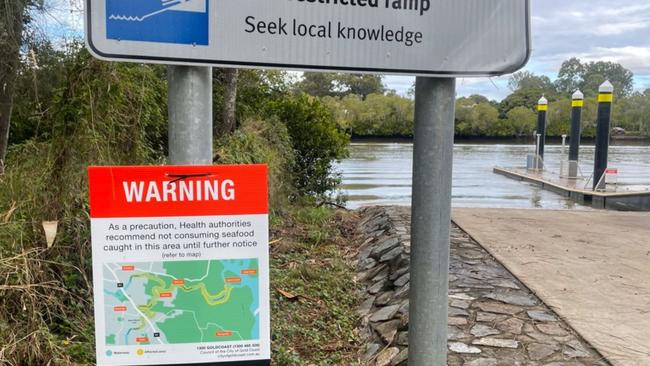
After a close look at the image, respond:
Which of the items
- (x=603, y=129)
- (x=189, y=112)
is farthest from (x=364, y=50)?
(x=603, y=129)

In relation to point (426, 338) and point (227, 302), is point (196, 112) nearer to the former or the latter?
point (227, 302)

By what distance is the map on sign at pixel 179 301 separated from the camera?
5.64 ft

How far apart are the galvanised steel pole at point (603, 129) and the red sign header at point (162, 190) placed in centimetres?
1697

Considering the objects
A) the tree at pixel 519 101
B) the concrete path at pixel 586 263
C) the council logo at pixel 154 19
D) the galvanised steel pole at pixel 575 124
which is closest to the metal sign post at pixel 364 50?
the council logo at pixel 154 19

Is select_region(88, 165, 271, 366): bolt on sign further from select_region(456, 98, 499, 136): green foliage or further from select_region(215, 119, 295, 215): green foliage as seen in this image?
select_region(456, 98, 499, 136): green foliage

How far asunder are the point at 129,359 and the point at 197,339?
22cm

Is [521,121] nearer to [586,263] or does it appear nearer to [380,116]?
[380,116]

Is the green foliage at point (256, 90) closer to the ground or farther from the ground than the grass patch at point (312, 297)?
farther from the ground

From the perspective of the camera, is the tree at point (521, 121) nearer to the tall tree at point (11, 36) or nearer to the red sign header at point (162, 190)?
the tall tree at point (11, 36)

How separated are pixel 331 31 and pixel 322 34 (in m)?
0.03

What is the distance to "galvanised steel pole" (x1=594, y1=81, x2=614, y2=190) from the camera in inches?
649

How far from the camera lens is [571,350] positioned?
3.60 metres

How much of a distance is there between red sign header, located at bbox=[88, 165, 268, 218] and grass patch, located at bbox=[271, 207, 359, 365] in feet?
8.17

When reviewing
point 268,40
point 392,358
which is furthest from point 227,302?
point 392,358
